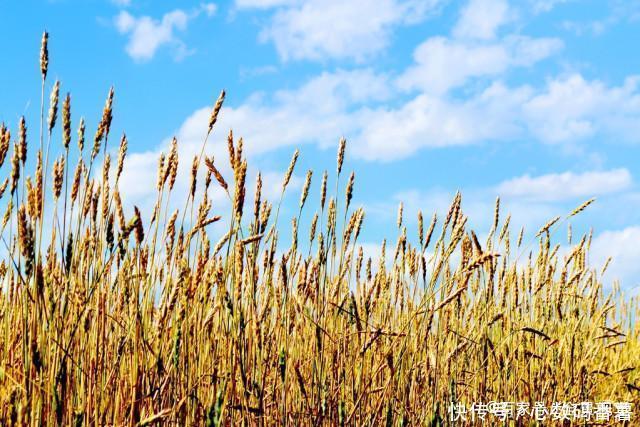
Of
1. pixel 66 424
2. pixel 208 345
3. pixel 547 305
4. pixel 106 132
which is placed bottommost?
pixel 66 424

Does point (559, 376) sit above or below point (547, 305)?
below

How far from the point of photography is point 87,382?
1.86m

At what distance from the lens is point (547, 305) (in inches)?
137

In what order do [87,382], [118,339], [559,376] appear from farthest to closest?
[559,376]
[118,339]
[87,382]

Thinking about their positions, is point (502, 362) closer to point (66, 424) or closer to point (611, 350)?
point (66, 424)

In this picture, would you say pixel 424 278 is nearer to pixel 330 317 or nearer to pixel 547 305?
pixel 330 317

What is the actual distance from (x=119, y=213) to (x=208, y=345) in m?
0.51

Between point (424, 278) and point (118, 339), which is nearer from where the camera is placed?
point (118, 339)

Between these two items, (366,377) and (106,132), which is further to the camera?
(366,377)

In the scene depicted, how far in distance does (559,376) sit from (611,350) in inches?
72.3

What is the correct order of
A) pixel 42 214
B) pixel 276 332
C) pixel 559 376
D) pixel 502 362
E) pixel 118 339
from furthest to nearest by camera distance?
pixel 559 376 → pixel 502 362 → pixel 276 332 → pixel 118 339 → pixel 42 214

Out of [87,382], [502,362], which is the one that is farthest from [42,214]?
[502,362]

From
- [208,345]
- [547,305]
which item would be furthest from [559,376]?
[208,345]

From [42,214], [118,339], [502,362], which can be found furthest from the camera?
[502,362]
